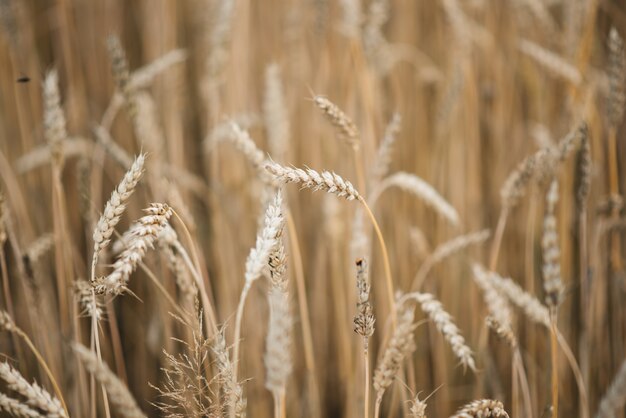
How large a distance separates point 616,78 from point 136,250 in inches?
34.0

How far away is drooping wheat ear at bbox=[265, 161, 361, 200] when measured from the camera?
1.72ft

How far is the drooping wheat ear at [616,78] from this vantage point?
32.9 inches

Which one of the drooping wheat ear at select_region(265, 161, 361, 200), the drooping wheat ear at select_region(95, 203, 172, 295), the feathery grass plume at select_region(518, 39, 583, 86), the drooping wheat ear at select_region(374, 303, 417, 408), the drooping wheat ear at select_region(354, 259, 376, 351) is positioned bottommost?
the drooping wheat ear at select_region(374, 303, 417, 408)

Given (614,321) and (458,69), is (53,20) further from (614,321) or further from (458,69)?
(614,321)

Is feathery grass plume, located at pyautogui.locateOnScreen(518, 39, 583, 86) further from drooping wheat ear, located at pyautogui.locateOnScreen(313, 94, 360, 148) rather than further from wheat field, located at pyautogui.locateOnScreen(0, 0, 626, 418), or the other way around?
drooping wheat ear, located at pyautogui.locateOnScreen(313, 94, 360, 148)

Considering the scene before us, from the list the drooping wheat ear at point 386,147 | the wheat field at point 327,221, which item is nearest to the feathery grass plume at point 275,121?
the wheat field at point 327,221

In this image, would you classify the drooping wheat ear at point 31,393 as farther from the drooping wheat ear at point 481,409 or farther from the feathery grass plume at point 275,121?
the feathery grass plume at point 275,121

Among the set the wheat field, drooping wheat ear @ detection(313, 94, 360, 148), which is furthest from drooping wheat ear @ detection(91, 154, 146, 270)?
drooping wheat ear @ detection(313, 94, 360, 148)

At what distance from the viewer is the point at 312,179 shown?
553 millimetres

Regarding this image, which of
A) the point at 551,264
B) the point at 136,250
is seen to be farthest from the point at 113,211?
the point at 551,264

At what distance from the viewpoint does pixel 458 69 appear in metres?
1.15

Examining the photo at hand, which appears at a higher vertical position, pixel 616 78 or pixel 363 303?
pixel 616 78

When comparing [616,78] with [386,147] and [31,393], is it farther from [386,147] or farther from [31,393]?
[31,393]

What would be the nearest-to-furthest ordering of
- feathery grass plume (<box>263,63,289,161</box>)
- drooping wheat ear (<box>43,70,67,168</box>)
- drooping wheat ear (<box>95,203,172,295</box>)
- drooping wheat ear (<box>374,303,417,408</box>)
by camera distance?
drooping wheat ear (<box>95,203,172,295</box>)
drooping wheat ear (<box>374,303,417,408</box>)
drooping wheat ear (<box>43,70,67,168</box>)
feathery grass plume (<box>263,63,289,161</box>)
